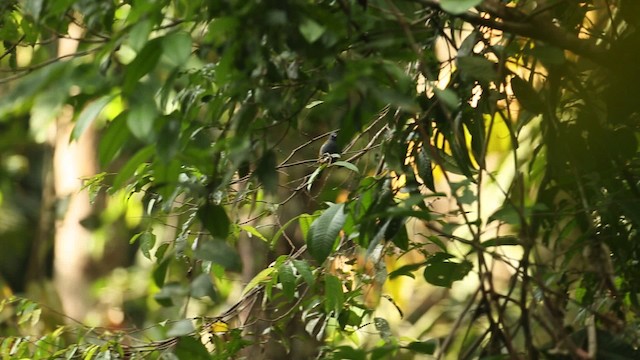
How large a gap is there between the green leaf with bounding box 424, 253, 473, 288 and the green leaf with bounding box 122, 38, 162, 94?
1.60 feet

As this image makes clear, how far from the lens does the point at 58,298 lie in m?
3.72

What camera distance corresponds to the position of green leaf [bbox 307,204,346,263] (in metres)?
1.12

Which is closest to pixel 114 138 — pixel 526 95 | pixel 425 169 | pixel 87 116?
pixel 87 116

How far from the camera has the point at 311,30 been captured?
812 mm

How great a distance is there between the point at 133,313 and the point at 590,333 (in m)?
3.55

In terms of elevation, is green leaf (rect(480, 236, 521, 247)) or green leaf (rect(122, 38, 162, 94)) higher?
green leaf (rect(122, 38, 162, 94))

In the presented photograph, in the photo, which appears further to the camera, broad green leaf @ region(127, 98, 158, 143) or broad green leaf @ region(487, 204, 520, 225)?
broad green leaf @ region(487, 204, 520, 225)

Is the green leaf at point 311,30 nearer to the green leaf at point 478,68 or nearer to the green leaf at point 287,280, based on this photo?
the green leaf at point 478,68

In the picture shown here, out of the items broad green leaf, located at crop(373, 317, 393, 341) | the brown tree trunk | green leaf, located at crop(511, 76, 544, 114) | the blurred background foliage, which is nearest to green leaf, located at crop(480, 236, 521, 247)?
the blurred background foliage

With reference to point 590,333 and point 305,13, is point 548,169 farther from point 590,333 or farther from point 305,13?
point 305,13

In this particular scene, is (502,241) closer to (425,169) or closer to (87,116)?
(425,169)

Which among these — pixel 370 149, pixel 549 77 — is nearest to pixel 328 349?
pixel 370 149

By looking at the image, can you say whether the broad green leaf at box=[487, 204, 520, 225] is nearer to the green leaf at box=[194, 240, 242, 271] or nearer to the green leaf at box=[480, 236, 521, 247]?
the green leaf at box=[480, 236, 521, 247]

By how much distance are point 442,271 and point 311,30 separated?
18.3 inches
